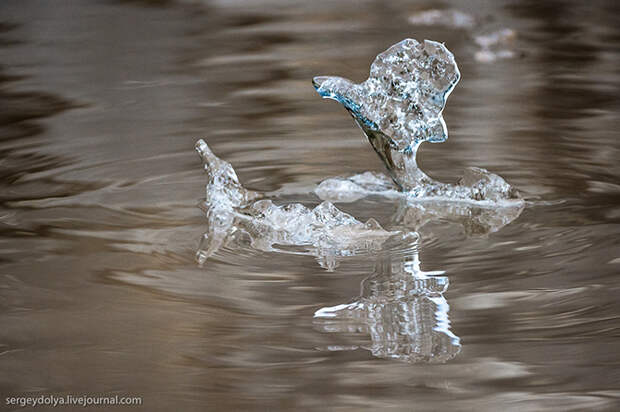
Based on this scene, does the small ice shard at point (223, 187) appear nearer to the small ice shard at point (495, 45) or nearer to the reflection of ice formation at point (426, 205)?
the reflection of ice formation at point (426, 205)

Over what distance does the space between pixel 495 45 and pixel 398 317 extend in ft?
8.01

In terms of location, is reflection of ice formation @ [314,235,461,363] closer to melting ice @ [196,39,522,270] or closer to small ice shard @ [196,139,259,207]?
melting ice @ [196,39,522,270]

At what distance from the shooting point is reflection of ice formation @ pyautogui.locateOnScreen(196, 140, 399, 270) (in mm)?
1590

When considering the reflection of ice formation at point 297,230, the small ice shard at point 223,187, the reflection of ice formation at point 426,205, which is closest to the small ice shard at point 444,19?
the reflection of ice formation at point 426,205

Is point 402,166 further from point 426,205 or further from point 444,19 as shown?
point 444,19

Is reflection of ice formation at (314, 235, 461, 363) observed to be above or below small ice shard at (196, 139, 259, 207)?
below

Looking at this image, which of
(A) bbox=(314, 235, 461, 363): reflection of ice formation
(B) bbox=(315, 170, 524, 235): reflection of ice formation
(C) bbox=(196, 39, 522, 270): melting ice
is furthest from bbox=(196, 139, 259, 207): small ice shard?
(A) bbox=(314, 235, 461, 363): reflection of ice formation

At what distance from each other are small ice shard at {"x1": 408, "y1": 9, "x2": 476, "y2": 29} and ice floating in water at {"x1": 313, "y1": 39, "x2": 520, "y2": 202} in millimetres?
2087

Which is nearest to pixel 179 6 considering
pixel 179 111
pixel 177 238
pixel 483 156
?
pixel 179 111

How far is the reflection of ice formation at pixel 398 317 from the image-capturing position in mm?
1204

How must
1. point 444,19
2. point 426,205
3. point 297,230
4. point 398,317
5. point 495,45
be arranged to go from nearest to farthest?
point 398,317, point 297,230, point 426,205, point 495,45, point 444,19

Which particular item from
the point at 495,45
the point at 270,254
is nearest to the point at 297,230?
the point at 270,254

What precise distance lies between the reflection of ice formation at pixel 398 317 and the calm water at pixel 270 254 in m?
0.02

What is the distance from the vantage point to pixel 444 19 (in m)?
4.02
